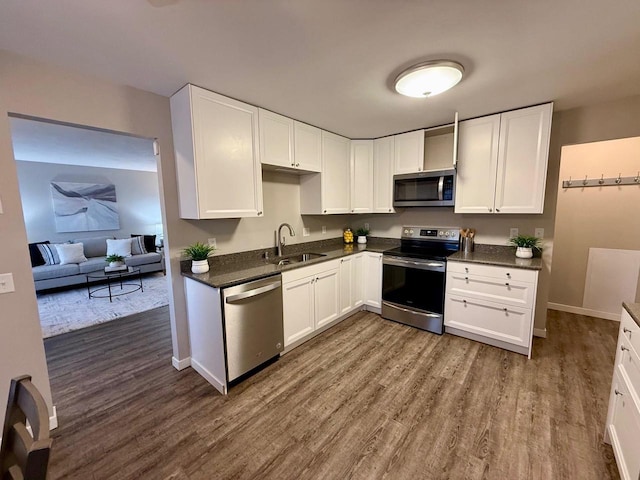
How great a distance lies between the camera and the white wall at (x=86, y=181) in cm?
515

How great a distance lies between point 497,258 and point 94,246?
7.36 m

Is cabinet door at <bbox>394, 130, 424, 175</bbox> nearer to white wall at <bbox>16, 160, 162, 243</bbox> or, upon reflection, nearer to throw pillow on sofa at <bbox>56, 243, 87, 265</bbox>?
white wall at <bbox>16, 160, 162, 243</bbox>

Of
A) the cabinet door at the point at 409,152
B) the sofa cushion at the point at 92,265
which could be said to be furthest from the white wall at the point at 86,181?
the cabinet door at the point at 409,152

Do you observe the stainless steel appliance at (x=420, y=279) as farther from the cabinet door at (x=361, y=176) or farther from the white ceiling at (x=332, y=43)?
the white ceiling at (x=332, y=43)

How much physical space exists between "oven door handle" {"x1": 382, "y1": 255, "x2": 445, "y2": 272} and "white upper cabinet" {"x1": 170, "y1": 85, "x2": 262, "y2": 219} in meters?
1.77

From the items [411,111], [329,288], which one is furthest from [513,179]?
[329,288]

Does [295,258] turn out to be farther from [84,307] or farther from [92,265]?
[92,265]

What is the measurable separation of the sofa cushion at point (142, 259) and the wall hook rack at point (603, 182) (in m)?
7.22

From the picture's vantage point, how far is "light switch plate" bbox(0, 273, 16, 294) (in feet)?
5.11

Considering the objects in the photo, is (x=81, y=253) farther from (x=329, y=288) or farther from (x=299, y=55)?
(x=299, y=55)

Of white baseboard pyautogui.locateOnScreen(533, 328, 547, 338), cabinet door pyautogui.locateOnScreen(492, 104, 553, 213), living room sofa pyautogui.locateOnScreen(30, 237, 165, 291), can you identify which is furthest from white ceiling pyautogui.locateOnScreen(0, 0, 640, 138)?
living room sofa pyautogui.locateOnScreen(30, 237, 165, 291)

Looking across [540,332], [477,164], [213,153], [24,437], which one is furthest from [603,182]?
[24,437]

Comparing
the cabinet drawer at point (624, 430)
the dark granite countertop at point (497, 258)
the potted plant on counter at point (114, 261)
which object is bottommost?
the cabinet drawer at point (624, 430)

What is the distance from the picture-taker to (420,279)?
3.01 meters
